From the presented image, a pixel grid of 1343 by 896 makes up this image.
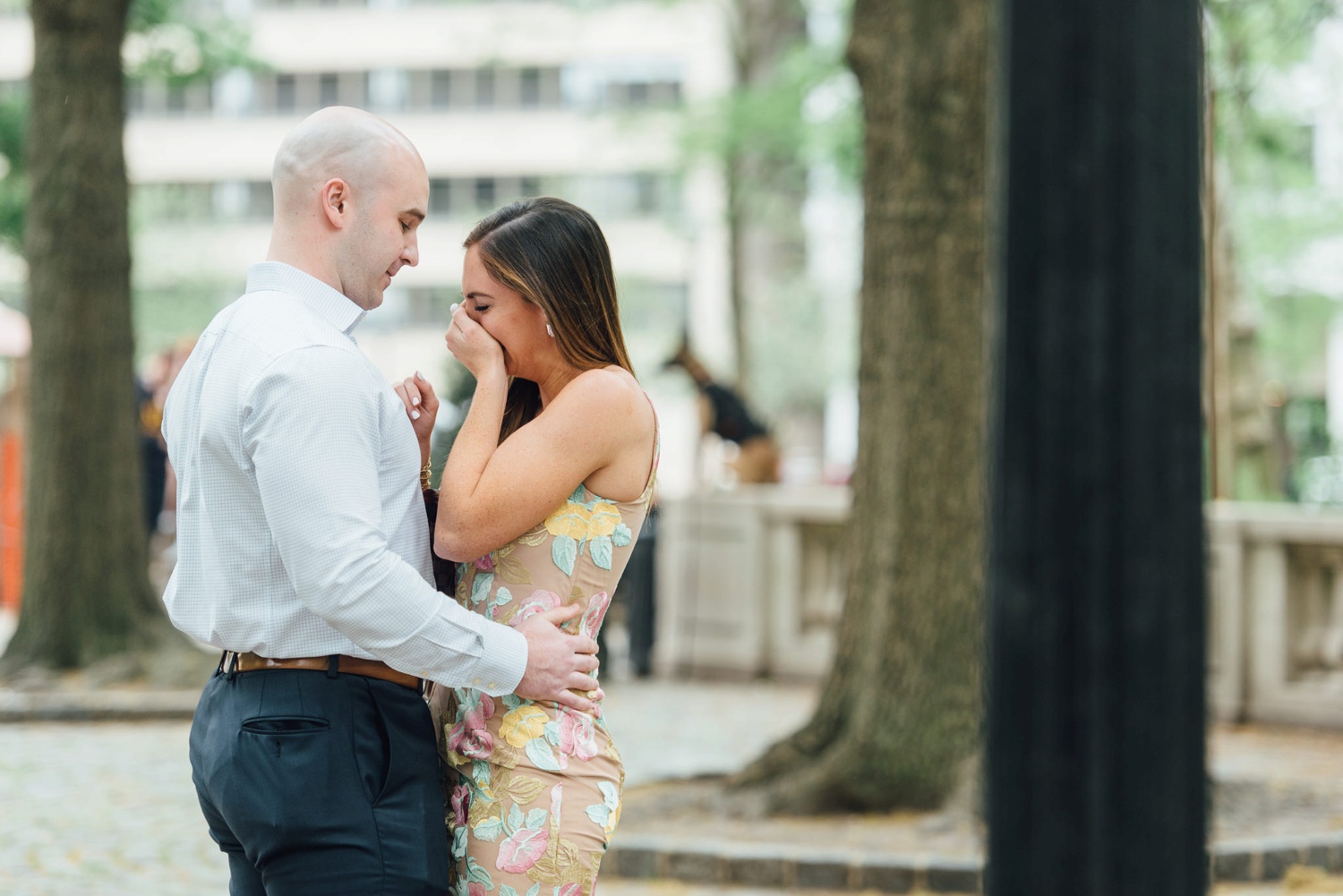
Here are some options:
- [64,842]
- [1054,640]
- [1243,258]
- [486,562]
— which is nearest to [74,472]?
[64,842]

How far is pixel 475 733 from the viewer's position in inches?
102

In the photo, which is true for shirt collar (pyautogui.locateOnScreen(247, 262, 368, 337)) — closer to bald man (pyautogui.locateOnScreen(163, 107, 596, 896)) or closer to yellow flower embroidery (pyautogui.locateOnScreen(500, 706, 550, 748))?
bald man (pyautogui.locateOnScreen(163, 107, 596, 896))

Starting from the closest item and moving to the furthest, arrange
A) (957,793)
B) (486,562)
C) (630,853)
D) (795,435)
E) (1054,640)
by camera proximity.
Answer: (1054,640)
(486,562)
(630,853)
(957,793)
(795,435)

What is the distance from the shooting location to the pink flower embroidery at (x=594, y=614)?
265 centimetres

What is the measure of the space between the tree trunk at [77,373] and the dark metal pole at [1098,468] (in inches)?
396

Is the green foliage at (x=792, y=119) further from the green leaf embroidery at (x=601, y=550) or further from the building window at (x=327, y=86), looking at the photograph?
the building window at (x=327, y=86)

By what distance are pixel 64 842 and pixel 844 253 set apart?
33.7m

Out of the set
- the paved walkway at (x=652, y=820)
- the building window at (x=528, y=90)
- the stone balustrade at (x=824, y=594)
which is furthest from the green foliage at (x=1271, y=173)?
the building window at (x=528, y=90)

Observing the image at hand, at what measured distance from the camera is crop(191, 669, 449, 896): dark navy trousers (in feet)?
7.90

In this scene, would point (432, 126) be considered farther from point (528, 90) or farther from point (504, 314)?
point (504, 314)

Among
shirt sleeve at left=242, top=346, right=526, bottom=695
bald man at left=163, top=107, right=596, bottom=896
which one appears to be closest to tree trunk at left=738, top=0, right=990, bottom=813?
bald man at left=163, top=107, right=596, bottom=896

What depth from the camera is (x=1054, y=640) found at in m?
1.45

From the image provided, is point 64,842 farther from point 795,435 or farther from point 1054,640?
A: point 795,435

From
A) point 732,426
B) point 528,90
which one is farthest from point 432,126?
point 732,426
